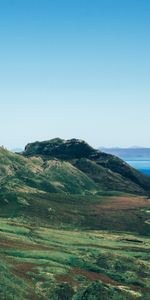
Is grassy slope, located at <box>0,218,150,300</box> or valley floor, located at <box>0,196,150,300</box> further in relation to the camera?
grassy slope, located at <box>0,218,150,300</box>

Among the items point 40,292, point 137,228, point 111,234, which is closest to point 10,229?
point 111,234

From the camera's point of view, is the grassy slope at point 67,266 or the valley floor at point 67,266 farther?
the grassy slope at point 67,266

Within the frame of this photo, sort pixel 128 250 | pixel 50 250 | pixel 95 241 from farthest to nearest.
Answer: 1. pixel 95 241
2. pixel 128 250
3. pixel 50 250

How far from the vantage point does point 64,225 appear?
558 ft

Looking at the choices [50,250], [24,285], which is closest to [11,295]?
[24,285]

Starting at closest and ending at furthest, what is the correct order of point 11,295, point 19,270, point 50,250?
1. point 11,295
2. point 19,270
3. point 50,250

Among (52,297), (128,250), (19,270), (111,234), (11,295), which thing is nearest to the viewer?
(11,295)

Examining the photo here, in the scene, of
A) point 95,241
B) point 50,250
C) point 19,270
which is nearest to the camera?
point 19,270

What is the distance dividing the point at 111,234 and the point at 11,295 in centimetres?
9276

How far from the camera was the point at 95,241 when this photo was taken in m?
135

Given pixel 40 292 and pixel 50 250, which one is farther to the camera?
pixel 50 250

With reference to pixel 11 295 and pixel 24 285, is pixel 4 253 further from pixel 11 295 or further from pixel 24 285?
pixel 11 295

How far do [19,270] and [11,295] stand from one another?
1357 cm

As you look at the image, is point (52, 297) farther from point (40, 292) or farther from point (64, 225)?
point (64, 225)
